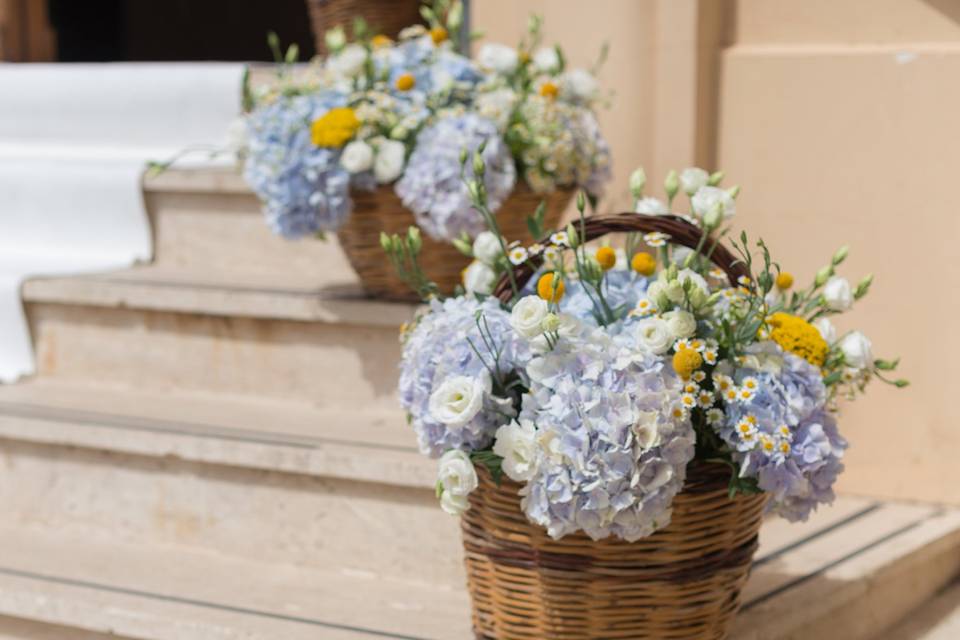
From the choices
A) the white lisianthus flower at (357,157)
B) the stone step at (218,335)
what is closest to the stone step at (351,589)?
the stone step at (218,335)

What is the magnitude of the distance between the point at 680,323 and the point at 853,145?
32.0 inches

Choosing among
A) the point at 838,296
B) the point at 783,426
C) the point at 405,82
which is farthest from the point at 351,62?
the point at 783,426

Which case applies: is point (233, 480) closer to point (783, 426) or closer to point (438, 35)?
point (438, 35)

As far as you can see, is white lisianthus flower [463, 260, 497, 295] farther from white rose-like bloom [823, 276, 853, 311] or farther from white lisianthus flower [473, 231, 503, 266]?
white rose-like bloom [823, 276, 853, 311]

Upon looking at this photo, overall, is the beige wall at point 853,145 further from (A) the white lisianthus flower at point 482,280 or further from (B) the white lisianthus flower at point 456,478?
(B) the white lisianthus flower at point 456,478

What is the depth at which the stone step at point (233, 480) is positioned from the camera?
1729 millimetres

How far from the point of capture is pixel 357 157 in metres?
1.82

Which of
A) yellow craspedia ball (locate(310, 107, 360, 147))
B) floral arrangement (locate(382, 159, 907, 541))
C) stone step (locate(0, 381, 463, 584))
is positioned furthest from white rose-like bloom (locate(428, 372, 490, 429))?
yellow craspedia ball (locate(310, 107, 360, 147))

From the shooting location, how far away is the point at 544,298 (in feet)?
4.19

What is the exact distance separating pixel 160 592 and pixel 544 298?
0.72 meters

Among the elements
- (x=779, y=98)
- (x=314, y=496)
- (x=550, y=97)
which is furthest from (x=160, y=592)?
(x=779, y=98)

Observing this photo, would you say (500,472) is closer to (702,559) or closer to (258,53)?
(702,559)

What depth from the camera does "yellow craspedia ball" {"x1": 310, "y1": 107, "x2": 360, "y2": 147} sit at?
1848 mm

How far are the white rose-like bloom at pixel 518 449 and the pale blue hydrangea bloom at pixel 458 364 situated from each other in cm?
4
